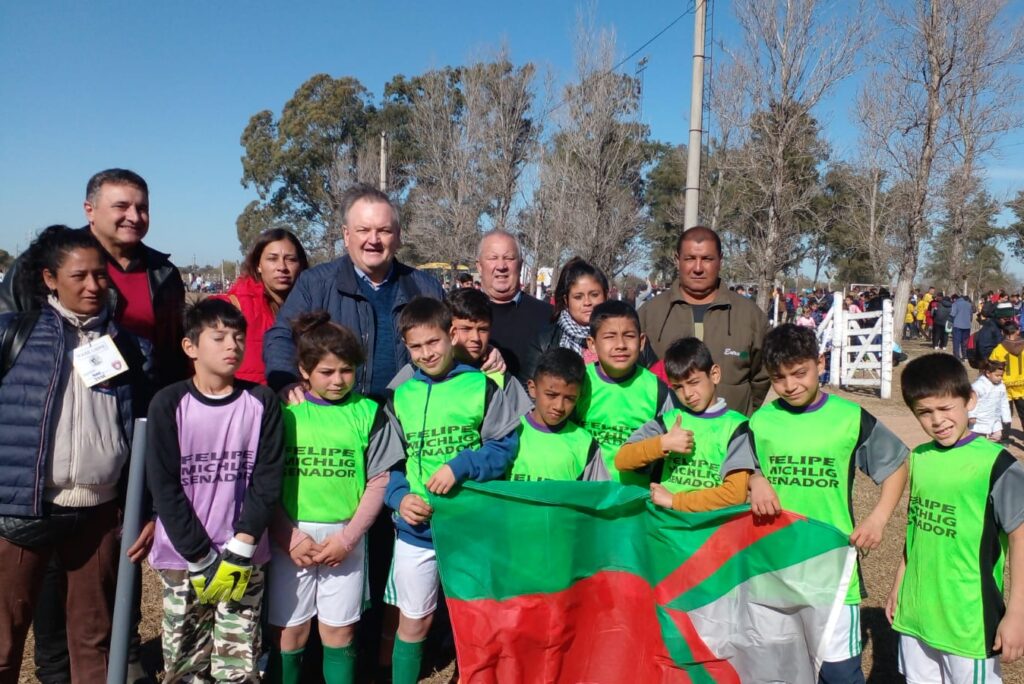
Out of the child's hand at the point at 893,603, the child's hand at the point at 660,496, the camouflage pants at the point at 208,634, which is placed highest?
the child's hand at the point at 660,496

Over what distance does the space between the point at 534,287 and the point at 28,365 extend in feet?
100

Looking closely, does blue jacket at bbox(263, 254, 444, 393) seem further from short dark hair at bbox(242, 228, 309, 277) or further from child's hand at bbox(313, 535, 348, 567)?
child's hand at bbox(313, 535, 348, 567)

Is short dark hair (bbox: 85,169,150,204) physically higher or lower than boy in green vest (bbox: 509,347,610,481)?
higher

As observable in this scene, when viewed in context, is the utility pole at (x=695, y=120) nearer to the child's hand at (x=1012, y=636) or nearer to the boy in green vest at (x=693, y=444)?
the boy in green vest at (x=693, y=444)

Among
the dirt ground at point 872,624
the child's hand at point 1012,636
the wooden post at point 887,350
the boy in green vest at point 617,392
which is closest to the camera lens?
the child's hand at point 1012,636

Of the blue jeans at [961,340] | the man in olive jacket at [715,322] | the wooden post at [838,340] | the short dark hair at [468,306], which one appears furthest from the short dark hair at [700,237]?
the blue jeans at [961,340]

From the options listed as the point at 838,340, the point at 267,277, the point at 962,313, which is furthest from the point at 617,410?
the point at 962,313

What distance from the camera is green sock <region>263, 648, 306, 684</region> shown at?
3.11 metres

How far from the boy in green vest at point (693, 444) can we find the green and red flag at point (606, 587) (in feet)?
0.26

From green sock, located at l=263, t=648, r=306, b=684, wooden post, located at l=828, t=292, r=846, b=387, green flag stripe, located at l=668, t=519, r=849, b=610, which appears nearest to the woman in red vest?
green sock, located at l=263, t=648, r=306, b=684

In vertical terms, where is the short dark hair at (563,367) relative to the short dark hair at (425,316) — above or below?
below

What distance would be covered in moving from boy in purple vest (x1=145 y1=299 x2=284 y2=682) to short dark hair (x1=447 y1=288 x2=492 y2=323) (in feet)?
3.33

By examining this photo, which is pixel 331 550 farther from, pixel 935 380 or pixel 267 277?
pixel 935 380

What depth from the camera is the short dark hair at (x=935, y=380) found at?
2.70m
